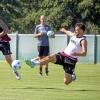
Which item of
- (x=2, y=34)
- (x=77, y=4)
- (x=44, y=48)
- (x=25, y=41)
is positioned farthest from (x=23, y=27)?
(x=2, y=34)

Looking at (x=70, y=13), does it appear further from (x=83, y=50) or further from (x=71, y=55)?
(x=83, y=50)

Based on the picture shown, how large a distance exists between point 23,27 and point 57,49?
3542cm

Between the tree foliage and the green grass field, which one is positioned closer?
the green grass field

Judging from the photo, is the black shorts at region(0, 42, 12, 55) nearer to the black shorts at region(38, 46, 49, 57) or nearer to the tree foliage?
the black shorts at region(38, 46, 49, 57)

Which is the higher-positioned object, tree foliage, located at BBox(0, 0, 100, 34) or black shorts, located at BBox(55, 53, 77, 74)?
black shorts, located at BBox(55, 53, 77, 74)

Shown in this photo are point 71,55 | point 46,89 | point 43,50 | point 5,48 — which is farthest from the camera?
point 43,50

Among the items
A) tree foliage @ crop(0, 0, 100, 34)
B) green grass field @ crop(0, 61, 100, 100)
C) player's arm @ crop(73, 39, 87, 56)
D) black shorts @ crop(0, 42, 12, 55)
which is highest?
player's arm @ crop(73, 39, 87, 56)

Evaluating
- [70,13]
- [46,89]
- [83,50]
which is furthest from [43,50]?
[70,13]

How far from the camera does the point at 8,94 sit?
14883 millimetres

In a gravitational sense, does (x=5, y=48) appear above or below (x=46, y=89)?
above

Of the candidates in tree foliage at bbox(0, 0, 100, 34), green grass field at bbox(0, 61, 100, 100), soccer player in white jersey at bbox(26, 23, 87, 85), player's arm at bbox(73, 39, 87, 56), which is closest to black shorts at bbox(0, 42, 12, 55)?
green grass field at bbox(0, 61, 100, 100)

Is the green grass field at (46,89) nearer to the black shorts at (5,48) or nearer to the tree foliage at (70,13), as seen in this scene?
the black shorts at (5,48)

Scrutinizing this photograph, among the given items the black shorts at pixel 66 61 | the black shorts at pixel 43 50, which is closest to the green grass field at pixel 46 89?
the black shorts at pixel 66 61

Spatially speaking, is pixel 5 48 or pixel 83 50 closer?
pixel 83 50
